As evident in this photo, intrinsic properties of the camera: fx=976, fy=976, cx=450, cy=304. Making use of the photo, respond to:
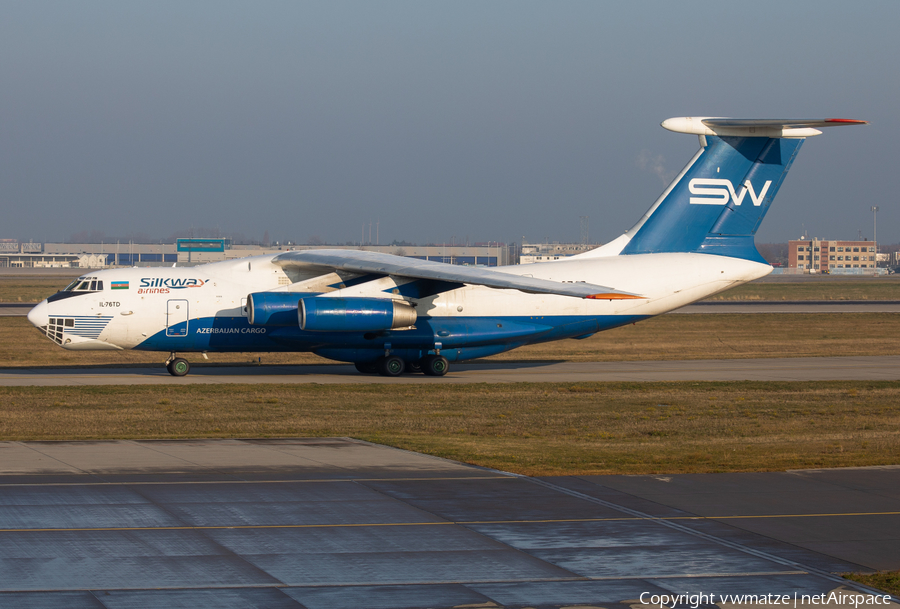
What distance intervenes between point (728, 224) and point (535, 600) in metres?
23.6

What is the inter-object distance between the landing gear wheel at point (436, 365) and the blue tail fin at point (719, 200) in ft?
22.1

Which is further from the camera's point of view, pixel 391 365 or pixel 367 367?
pixel 367 367

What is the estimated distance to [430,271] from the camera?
81.9ft

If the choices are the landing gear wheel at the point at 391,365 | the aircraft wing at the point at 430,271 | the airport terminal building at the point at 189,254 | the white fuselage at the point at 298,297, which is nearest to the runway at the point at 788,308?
the white fuselage at the point at 298,297

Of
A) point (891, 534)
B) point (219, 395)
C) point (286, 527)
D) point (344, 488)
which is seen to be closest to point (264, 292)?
point (219, 395)

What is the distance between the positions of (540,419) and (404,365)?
962 cm

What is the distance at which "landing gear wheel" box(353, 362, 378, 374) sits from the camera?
1119 inches

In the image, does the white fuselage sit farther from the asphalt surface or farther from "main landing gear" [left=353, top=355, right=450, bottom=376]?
the asphalt surface

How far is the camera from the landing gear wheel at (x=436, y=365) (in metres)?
28.0

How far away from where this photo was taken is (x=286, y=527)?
33.4ft

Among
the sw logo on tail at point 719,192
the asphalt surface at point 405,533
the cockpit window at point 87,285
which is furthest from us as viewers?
the sw logo on tail at point 719,192

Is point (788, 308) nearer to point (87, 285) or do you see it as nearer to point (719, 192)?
point (719, 192)

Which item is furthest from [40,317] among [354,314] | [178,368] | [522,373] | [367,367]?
[522,373]

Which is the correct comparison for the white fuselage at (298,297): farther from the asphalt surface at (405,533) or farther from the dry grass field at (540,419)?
the asphalt surface at (405,533)
